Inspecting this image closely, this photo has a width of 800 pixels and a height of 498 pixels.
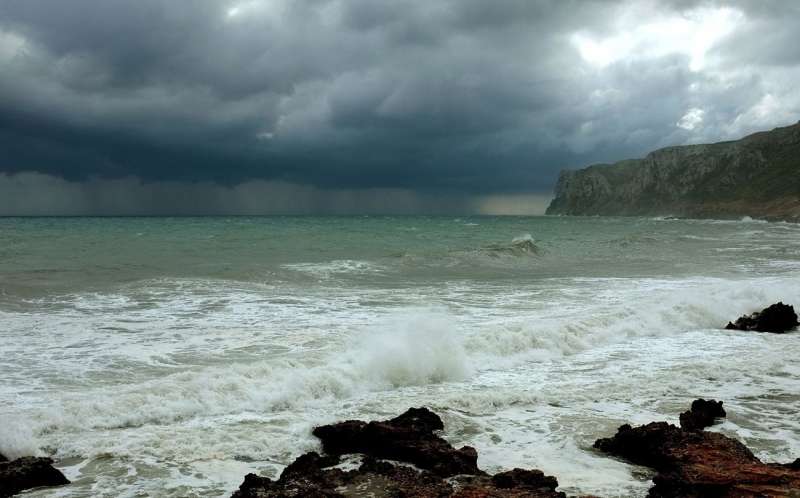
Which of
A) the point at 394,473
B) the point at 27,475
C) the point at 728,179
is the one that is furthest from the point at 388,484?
the point at 728,179

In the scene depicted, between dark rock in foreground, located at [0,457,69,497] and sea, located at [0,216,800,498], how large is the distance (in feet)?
0.66

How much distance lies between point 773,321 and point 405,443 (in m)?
11.9

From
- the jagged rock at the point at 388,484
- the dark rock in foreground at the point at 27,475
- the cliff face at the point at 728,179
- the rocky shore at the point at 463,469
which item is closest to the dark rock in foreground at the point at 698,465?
the rocky shore at the point at 463,469

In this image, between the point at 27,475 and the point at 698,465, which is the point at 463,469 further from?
the point at 27,475

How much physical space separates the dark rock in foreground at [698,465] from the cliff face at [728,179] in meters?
120

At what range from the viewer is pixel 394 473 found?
5422mm

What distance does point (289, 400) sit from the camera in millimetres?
8312

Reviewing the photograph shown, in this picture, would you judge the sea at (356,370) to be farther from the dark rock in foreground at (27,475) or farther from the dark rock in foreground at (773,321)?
the dark rock in foreground at (773,321)

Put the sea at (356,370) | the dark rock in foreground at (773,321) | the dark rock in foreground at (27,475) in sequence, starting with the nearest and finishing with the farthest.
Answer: the dark rock in foreground at (27,475) < the sea at (356,370) < the dark rock in foreground at (773,321)

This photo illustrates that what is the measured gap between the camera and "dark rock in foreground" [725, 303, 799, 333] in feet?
45.5

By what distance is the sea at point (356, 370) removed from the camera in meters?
6.36

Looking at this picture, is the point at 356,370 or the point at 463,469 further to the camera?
the point at 356,370

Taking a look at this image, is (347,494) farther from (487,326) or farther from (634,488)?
(487,326)

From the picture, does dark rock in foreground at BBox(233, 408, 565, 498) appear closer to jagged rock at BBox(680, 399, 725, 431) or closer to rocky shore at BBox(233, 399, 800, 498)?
rocky shore at BBox(233, 399, 800, 498)
